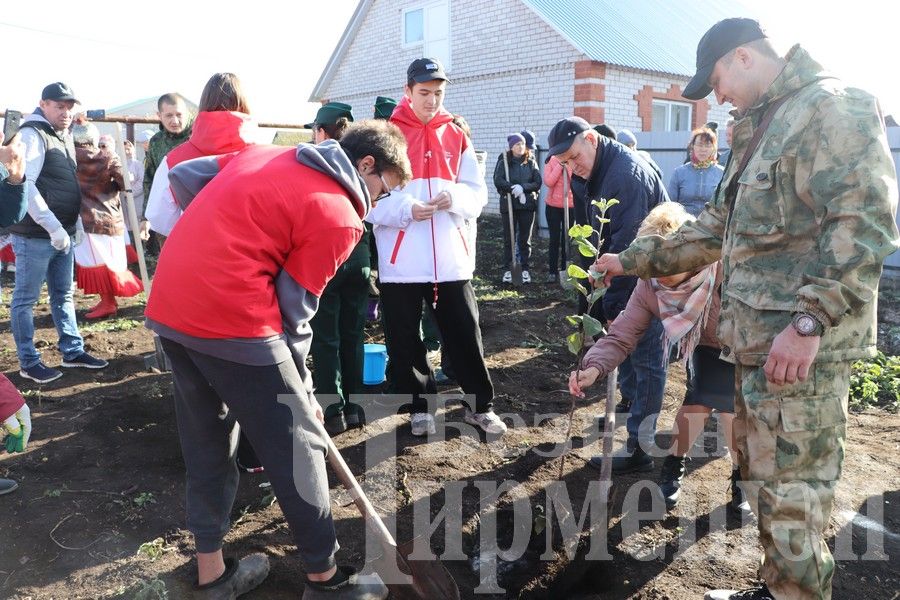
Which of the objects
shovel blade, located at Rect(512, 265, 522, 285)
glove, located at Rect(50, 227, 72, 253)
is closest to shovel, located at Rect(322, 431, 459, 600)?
glove, located at Rect(50, 227, 72, 253)

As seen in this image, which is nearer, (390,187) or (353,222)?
(353,222)

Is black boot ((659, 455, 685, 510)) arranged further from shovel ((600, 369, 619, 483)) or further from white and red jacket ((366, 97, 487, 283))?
white and red jacket ((366, 97, 487, 283))

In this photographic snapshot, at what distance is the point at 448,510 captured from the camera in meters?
3.15

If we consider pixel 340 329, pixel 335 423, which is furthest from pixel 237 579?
pixel 340 329

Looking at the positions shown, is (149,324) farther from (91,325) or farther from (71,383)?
(91,325)

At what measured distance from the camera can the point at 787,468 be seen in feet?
6.67

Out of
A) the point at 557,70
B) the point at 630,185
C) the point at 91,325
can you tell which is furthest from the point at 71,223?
the point at 557,70

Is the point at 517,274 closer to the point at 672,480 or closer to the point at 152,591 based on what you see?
the point at 672,480

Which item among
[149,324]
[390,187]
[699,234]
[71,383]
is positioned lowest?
[71,383]

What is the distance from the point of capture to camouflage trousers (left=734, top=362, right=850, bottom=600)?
6.55 ft

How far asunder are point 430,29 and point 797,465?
655 inches

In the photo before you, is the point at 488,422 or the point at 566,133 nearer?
the point at 566,133

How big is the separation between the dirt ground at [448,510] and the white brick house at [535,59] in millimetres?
10867

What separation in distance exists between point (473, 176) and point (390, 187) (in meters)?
1.52
